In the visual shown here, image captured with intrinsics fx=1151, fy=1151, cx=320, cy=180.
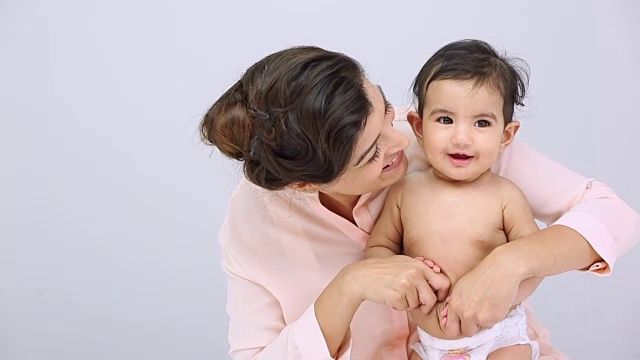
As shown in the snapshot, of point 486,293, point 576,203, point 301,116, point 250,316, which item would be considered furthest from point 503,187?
point 250,316

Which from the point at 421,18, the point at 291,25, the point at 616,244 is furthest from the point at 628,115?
the point at 616,244

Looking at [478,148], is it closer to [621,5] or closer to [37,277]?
[621,5]

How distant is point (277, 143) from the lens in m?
2.22

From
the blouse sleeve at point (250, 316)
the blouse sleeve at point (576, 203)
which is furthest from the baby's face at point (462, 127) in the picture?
the blouse sleeve at point (250, 316)

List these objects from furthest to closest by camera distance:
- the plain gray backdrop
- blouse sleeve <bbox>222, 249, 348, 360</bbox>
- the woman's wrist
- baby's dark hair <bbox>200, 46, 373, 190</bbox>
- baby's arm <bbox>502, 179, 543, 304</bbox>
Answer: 1. the plain gray backdrop
2. blouse sleeve <bbox>222, 249, 348, 360</bbox>
3. baby's arm <bbox>502, 179, 543, 304</bbox>
4. the woman's wrist
5. baby's dark hair <bbox>200, 46, 373, 190</bbox>

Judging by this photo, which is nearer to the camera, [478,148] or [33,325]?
[478,148]

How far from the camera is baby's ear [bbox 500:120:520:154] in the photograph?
242cm

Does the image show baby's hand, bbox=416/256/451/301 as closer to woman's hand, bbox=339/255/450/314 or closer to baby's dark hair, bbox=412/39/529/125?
woman's hand, bbox=339/255/450/314

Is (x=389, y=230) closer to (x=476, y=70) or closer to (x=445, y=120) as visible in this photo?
(x=445, y=120)

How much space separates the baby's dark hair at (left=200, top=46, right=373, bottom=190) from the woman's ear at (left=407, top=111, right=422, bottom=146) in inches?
10.3

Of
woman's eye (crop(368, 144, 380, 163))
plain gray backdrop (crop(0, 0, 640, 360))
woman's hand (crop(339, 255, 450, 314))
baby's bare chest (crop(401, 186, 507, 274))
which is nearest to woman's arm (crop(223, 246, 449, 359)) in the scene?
woman's hand (crop(339, 255, 450, 314))

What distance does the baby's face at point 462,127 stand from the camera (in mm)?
2365

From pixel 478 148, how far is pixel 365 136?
0.28 meters

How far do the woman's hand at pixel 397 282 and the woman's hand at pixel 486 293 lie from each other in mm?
62
